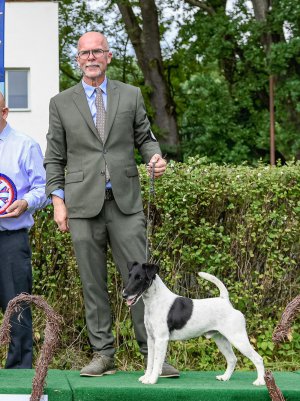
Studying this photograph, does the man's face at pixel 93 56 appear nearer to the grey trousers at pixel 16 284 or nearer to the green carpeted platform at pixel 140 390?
the grey trousers at pixel 16 284

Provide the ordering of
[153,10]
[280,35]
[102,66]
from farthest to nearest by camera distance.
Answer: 1. [153,10]
2. [280,35]
3. [102,66]

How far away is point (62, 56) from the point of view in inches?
1225

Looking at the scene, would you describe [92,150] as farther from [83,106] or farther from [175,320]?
[175,320]

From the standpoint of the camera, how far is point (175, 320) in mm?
5742

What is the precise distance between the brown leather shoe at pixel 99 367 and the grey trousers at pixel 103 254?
0.04 meters

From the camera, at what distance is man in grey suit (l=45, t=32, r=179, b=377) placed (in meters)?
5.98

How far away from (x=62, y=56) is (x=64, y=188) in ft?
83.6

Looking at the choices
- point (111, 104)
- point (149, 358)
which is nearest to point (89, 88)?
point (111, 104)

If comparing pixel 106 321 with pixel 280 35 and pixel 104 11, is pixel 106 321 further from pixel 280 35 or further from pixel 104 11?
pixel 104 11

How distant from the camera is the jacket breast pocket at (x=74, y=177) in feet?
19.7

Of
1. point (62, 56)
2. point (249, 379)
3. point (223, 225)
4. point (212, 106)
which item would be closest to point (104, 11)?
point (62, 56)

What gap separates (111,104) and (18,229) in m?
1.00

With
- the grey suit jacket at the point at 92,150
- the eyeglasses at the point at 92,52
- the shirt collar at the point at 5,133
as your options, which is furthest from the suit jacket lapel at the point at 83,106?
the shirt collar at the point at 5,133

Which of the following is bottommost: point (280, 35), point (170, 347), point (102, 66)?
point (170, 347)
